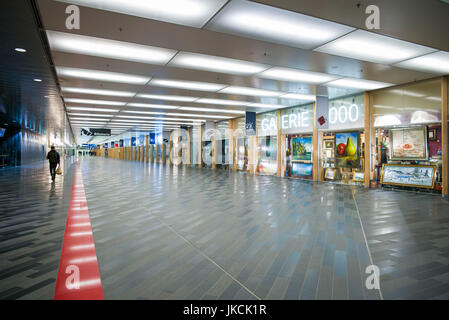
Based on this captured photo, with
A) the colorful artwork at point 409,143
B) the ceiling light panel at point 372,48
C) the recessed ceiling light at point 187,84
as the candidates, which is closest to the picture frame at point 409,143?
Result: the colorful artwork at point 409,143

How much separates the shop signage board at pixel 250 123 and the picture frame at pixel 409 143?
712cm

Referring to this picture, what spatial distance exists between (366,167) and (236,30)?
319 inches

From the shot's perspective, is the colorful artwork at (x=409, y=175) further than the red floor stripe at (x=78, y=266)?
Yes

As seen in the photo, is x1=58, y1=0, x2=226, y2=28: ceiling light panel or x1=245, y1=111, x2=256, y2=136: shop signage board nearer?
x1=58, y1=0, x2=226, y2=28: ceiling light panel

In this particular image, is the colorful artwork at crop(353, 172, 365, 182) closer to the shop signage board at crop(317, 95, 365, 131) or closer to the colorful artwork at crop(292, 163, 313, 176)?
the shop signage board at crop(317, 95, 365, 131)

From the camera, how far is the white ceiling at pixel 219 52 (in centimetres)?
467

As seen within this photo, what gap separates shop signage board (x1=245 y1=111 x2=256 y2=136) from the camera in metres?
15.8

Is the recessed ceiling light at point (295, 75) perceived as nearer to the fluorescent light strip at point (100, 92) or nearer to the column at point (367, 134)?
the column at point (367, 134)

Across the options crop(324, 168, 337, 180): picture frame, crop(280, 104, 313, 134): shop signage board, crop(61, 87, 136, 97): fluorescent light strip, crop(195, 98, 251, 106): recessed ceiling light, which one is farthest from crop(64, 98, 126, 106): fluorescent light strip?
crop(324, 168, 337, 180): picture frame

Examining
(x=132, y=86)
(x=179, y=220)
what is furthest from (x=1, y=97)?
(x=179, y=220)

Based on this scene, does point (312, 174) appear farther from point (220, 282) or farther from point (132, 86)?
point (220, 282)

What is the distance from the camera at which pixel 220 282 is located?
2590mm

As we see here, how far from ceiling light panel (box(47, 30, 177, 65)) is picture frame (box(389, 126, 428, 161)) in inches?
317

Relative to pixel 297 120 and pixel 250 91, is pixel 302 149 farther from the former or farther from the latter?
pixel 250 91
